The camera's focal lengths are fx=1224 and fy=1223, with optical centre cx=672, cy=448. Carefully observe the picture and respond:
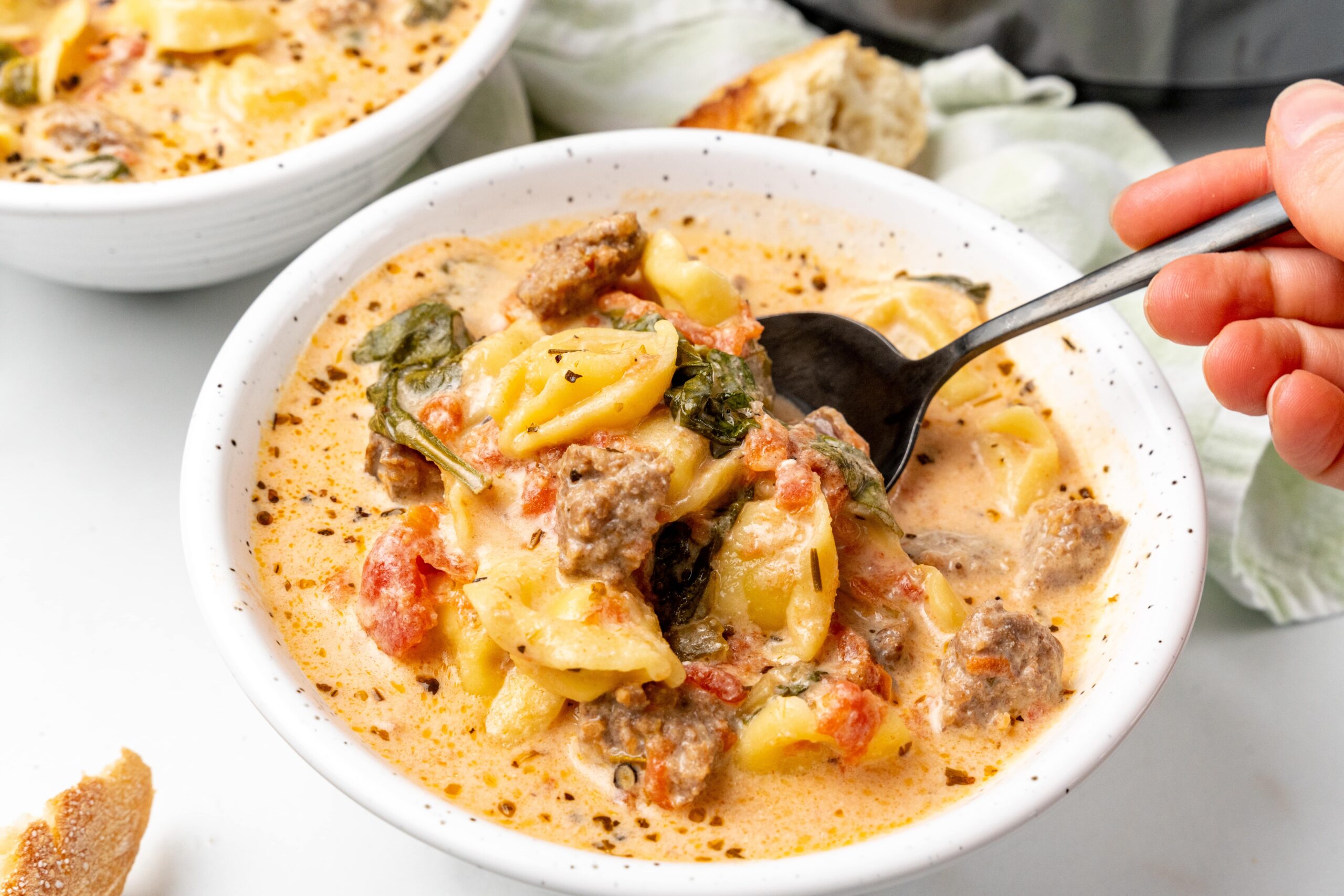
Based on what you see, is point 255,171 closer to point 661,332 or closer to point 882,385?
point 661,332

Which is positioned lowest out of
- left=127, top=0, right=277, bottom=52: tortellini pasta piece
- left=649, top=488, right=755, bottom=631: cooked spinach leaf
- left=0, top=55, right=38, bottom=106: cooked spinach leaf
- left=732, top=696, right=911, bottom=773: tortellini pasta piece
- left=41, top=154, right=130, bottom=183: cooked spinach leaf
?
left=732, top=696, right=911, bottom=773: tortellini pasta piece

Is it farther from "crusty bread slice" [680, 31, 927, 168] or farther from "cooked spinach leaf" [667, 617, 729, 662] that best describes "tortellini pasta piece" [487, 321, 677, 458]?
"crusty bread slice" [680, 31, 927, 168]

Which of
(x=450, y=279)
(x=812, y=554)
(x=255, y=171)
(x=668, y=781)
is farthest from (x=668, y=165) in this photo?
(x=668, y=781)

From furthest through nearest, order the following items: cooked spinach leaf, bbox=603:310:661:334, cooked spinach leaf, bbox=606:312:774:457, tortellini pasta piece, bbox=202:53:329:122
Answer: tortellini pasta piece, bbox=202:53:329:122
cooked spinach leaf, bbox=603:310:661:334
cooked spinach leaf, bbox=606:312:774:457

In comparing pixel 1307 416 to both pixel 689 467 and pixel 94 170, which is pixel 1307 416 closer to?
pixel 689 467

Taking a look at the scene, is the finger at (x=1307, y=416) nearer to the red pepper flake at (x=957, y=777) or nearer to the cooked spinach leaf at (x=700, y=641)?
the red pepper flake at (x=957, y=777)

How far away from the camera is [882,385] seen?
3.20m

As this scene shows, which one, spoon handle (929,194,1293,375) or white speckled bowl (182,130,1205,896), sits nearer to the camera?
white speckled bowl (182,130,1205,896)

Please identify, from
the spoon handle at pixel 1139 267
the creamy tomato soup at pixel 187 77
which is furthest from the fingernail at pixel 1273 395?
the creamy tomato soup at pixel 187 77

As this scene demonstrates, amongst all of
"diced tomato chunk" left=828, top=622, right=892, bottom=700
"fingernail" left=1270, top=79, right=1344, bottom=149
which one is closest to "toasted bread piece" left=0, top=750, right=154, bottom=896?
"diced tomato chunk" left=828, top=622, right=892, bottom=700

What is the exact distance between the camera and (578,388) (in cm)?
279

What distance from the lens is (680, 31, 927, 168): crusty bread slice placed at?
13.2ft

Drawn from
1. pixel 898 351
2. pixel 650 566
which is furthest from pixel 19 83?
pixel 898 351

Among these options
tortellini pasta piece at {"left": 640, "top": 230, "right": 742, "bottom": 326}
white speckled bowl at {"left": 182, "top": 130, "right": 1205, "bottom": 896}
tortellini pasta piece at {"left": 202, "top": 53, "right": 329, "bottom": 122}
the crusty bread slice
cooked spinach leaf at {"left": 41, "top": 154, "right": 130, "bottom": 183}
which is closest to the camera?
white speckled bowl at {"left": 182, "top": 130, "right": 1205, "bottom": 896}
